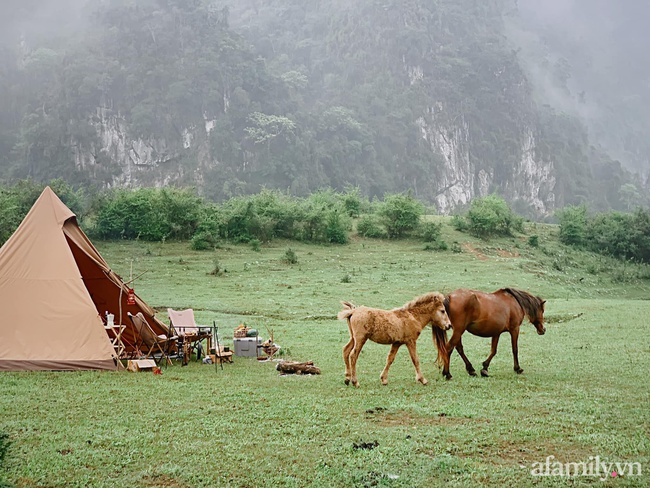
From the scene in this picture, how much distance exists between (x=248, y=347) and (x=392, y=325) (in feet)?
15.1

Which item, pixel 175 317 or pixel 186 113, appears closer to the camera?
pixel 175 317

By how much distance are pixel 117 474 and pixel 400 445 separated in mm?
3238

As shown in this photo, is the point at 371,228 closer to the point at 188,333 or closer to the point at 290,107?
the point at 188,333

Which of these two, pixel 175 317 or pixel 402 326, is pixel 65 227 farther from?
pixel 402 326

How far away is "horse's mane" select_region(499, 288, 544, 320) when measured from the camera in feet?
40.6

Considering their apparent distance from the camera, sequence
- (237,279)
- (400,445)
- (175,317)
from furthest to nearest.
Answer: (237,279), (175,317), (400,445)

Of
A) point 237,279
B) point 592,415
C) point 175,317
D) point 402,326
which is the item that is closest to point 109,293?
point 175,317

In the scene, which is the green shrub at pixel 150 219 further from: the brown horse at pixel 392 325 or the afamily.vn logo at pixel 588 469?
the afamily.vn logo at pixel 588 469

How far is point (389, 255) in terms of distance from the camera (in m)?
44.2

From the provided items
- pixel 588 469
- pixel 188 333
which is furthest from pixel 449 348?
pixel 188 333

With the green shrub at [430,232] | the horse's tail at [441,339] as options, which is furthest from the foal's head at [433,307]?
the green shrub at [430,232]

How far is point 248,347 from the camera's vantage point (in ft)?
46.7

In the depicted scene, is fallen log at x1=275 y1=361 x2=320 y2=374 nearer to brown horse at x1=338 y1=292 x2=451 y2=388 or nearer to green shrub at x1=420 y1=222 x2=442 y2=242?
brown horse at x1=338 y1=292 x2=451 y2=388

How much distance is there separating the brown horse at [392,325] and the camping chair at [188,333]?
160 inches
